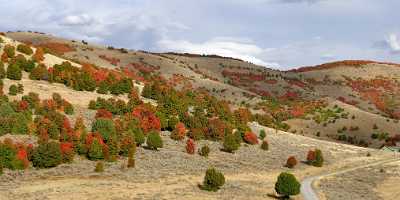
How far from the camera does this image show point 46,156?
40688 mm

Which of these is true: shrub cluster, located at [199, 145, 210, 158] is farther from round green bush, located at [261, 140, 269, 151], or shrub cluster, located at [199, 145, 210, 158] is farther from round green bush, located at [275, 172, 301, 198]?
→ round green bush, located at [275, 172, 301, 198]

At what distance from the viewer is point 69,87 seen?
209 ft

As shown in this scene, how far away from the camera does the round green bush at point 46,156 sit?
40.6m

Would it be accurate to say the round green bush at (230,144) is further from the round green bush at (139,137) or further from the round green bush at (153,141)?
the round green bush at (139,137)

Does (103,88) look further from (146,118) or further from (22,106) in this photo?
(22,106)

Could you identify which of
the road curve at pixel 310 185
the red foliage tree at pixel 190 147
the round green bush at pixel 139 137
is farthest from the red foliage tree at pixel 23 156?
the road curve at pixel 310 185

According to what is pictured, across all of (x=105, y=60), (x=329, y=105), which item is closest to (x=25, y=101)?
(x=105, y=60)

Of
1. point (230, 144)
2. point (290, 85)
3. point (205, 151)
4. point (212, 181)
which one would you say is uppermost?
point (290, 85)

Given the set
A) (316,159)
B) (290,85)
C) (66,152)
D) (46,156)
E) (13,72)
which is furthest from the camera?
(290,85)

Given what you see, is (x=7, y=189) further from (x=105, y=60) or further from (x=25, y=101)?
(x=105, y=60)

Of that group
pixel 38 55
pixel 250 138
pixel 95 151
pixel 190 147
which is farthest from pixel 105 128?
pixel 38 55

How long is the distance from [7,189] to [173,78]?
74503 mm

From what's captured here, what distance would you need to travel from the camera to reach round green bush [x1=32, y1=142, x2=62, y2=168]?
40.6m

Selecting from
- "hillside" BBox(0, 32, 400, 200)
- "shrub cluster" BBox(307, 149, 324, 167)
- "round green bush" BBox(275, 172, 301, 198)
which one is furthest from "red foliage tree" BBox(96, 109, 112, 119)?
"shrub cluster" BBox(307, 149, 324, 167)
